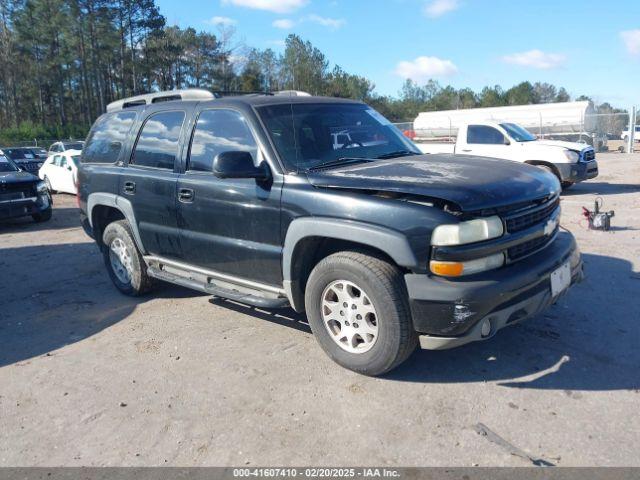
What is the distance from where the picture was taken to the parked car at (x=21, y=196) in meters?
10.5

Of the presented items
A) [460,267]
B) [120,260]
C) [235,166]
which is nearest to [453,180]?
[460,267]

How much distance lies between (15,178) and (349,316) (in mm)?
9893

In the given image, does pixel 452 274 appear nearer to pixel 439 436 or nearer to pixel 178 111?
pixel 439 436

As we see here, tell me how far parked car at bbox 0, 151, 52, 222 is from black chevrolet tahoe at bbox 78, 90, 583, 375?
6.58 m

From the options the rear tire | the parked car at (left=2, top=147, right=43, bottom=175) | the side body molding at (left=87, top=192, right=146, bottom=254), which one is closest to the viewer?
the side body molding at (left=87, top=192, right=146, bottom=254)

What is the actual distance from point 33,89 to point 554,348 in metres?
65.3

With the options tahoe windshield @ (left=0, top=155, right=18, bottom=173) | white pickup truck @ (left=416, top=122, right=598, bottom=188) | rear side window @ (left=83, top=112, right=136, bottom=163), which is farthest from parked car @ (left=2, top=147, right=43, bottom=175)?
rear side window @ (left=83, top=112, right=136, bottom=163)

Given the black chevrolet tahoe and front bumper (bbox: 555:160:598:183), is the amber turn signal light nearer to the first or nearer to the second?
the black chevrolet tahoe

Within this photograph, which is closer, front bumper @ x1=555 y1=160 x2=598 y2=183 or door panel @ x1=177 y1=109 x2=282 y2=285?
door panel @ x1=177 y1=109 x2=282 y2=285

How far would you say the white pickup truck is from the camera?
463 inches

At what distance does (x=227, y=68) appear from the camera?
5766 centimetres

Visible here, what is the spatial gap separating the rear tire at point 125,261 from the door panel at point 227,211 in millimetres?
976

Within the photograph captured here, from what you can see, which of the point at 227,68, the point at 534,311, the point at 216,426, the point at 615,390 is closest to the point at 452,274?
the point at 534,311

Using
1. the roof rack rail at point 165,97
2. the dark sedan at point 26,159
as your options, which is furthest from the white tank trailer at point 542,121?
the roof rack rail at point 165,97
